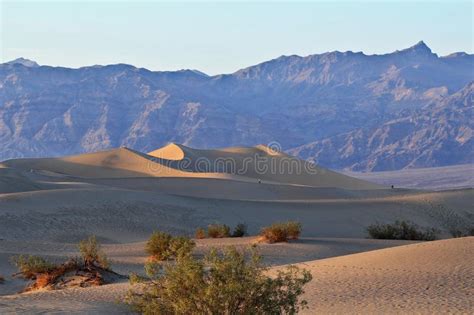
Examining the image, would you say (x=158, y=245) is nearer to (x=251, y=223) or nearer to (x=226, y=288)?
(x=226, y=288)

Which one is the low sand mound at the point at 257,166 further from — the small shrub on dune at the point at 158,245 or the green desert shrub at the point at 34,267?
the green desert shrub at the point at 34,267

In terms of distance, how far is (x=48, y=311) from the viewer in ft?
42.9

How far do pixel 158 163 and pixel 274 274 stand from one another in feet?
227

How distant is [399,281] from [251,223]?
22755 mm

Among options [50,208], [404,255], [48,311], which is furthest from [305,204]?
[48,311]

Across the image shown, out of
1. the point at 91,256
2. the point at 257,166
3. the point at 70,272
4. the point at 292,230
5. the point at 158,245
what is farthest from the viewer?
the point at 257,166

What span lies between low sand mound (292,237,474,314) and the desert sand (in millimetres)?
25

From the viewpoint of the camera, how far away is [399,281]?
16.4 m

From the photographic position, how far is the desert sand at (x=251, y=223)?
49.2 feet

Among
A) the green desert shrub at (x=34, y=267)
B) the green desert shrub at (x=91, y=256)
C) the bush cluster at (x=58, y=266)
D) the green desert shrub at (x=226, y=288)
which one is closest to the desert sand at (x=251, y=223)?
the green desert shrub at (x=34, y=267)

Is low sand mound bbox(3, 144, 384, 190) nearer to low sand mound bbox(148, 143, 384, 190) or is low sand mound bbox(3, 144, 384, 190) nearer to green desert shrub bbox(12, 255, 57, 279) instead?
low sand mound bbox(148, 143, 384, 190)

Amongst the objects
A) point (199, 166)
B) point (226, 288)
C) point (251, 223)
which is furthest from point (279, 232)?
point (199, 166)

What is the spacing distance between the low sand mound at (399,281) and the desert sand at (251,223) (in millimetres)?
25

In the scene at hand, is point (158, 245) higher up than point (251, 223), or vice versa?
point (158, 245)
